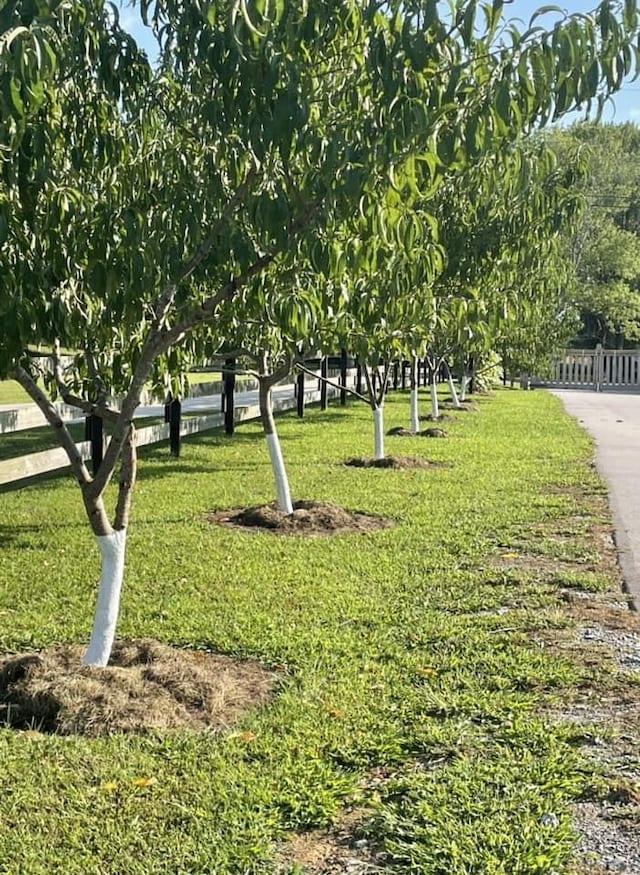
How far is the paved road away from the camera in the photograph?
7.27m

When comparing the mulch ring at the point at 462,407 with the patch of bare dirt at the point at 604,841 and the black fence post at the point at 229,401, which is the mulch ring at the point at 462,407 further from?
the patch of bare dirt at the point at 604,841

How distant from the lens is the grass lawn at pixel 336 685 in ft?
9.92

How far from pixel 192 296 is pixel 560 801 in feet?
8.84

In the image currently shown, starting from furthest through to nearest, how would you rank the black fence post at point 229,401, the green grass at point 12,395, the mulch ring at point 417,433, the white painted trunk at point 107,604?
the green grass at point 12,395 < the mulch ring at point 417,433 < the black fence post at point 229,401 < the white painted trunk at point 107,604

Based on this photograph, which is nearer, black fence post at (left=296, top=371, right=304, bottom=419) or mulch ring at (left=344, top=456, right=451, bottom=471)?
mulch ring at (left=344, top=456, right=451, bottom=471)

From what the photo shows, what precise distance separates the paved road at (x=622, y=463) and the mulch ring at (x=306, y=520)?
208 cm

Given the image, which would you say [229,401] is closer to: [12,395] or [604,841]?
[12,395]

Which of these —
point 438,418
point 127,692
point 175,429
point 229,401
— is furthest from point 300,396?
point 127,692

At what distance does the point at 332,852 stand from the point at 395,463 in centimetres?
917

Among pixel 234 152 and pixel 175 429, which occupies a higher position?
pixel 234 152

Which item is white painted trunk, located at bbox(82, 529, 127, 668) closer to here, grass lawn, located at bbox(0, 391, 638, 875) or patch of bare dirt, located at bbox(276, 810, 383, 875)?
grass lawn, located at bbox(0, 391, 638, 875)

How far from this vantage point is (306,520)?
8117mm

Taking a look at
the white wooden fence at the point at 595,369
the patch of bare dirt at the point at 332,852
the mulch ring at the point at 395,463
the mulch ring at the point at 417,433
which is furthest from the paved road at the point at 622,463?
the white wooden fence at the point at 595,369

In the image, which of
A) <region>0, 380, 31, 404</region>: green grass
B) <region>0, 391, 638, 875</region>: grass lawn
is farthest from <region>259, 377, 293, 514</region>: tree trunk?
<region>0, 380, 31, 404</region>: green grass
